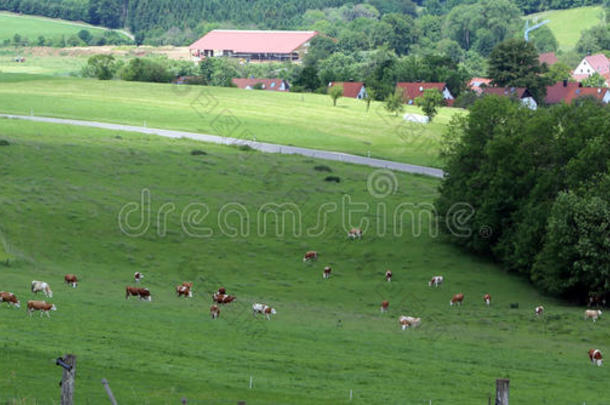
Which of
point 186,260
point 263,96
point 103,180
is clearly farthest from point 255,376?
point 263,96

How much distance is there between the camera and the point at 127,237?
60906mm

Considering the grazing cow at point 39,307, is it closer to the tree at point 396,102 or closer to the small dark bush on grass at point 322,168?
the small dark bush on grass at point 322,168

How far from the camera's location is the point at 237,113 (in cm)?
12719

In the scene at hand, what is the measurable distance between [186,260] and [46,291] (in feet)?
54.0

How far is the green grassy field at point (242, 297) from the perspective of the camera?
29266 mm

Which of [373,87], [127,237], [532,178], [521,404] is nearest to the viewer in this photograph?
[521,404]

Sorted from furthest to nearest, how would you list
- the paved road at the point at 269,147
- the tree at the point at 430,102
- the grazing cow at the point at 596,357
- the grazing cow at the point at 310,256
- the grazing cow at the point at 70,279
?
the tree at the point at 430,102 < the paved road at the point at 269,147 < the grazing cow at the point at 310,256 < the grazing cow at the point at 70,279 < the grazing cow at the point at 596,357

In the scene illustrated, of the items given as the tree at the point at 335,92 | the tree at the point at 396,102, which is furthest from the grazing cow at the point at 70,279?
the tree at the point at 335,92

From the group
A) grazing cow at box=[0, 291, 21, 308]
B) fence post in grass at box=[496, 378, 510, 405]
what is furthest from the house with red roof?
fence post in grass at box=[496, 378, 510, 405]

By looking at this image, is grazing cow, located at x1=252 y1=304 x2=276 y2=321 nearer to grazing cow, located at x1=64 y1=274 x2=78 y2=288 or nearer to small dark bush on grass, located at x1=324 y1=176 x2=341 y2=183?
grazing cow, located at x1=64 y1=274 x2=78 y2=288

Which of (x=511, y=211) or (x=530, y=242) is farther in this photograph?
(x=511, y=211)

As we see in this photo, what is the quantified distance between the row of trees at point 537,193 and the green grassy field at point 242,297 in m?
2.19

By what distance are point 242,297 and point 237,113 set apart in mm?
80718

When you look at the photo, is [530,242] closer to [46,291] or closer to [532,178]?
[532,178]
